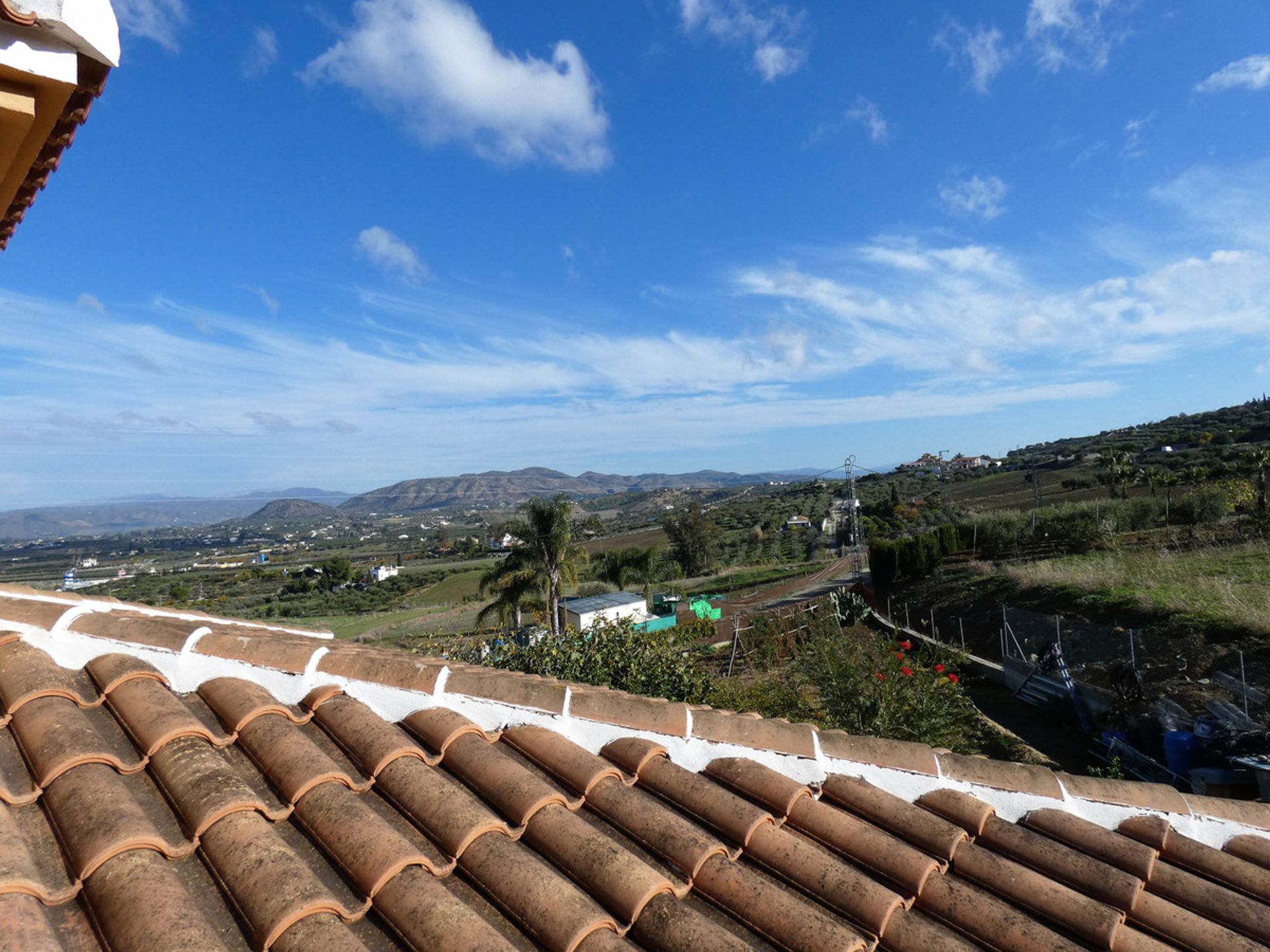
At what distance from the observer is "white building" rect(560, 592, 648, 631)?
2811 centimetres

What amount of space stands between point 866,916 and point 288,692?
2577 millimetres

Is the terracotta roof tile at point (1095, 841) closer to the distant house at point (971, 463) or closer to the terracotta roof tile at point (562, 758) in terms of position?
the terracotta roof tile at point (562, 758)

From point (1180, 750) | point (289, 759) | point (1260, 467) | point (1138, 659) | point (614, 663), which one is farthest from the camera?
point (1260, 467)

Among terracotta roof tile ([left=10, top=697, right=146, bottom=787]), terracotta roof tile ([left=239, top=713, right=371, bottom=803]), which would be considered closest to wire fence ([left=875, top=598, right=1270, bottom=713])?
terracotta roof tile ([left=239, top=713, right=371, bottom=803])

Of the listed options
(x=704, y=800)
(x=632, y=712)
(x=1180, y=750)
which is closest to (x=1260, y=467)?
(x=1180, y=750)

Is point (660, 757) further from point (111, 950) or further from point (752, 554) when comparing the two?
point (752, 554)

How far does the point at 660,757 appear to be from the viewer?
3.15 m

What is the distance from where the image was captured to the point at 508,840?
227 centimetres

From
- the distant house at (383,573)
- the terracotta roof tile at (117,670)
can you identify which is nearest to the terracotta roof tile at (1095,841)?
the terracotta roof tile at (117,670)

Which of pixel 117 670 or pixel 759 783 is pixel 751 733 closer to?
pixel 759 783

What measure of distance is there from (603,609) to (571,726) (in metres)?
25.8

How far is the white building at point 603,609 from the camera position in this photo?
2811cm

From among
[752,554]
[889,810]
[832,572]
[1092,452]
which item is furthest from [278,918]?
[1092,452]

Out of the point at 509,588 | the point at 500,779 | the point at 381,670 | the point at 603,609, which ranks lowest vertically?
the point at 603,609
